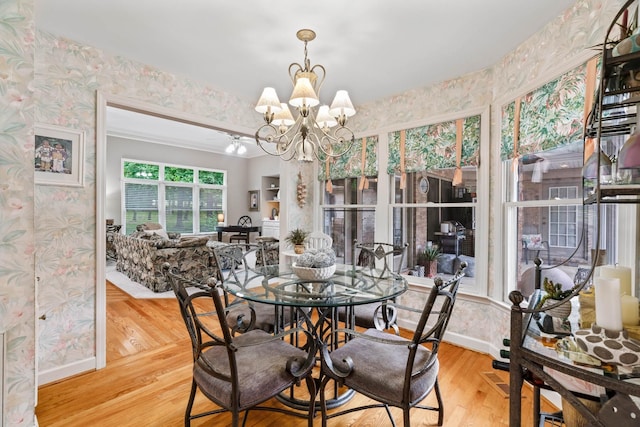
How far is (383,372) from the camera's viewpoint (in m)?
1.57

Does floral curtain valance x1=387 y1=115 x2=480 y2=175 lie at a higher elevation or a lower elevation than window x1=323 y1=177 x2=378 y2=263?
higher

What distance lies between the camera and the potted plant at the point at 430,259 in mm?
3334

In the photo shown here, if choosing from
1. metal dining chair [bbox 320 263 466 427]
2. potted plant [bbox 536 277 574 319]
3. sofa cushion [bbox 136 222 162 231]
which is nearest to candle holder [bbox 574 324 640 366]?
potted plant [bbox 536 277 574 319]

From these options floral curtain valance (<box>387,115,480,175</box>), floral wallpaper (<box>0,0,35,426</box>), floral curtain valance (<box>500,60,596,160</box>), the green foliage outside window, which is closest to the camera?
floral wallpaper (<box>0,0,35,426</box>)

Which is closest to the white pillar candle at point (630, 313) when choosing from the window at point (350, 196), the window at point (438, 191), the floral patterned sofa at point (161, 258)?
the window at point (438, 191)

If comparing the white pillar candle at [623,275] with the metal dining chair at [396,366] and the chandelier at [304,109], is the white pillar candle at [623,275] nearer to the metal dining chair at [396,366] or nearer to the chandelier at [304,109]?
the metal dining chair at [396,366]

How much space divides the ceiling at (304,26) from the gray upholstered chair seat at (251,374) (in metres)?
2.06

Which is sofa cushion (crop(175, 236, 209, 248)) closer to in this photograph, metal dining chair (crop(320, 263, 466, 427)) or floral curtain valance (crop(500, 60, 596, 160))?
metal dining chair (crop(320, 263, 466, 427))

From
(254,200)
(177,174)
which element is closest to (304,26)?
(177,174)

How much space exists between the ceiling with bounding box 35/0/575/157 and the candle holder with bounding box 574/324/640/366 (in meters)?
1.96

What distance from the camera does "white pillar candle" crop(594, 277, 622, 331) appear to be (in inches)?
33.8

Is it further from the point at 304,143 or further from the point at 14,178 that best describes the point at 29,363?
the point at 304,143

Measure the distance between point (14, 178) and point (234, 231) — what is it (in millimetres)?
6896

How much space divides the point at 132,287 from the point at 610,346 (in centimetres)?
565
